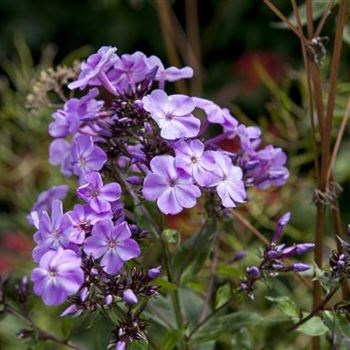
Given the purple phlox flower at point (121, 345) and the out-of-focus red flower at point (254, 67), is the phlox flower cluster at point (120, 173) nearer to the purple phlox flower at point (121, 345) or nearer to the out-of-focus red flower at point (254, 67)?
the purple phlox flower at point (121, 345)

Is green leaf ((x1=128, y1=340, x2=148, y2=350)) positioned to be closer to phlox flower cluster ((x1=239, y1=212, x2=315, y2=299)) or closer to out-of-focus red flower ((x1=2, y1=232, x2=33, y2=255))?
phlox flower cluster ((x1=239, y1=212, x2=315, y2=299))

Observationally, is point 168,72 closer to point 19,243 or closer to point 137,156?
point 137,156

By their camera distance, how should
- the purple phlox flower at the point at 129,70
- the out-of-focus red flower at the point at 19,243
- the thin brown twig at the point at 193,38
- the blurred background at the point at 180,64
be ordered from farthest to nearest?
the thin brown twig at the point at 193,38 < the out-of-focus red flower at the point at 19,243 < the blurred background at the point at 180,64 < the purple phlox flower at the point at 129,70

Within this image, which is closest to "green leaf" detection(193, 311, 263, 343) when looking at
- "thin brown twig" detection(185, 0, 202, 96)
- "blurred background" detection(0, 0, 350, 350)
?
"blurred background" detection(0, 0, 350, 350)

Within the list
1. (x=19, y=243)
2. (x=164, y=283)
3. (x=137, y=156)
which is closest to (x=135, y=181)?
(x=137, y=156)

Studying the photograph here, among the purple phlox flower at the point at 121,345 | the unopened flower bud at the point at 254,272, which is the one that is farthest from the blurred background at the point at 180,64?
the purple phlox flower at the point at 121,345

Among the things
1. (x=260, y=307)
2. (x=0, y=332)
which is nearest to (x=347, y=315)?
(x=260, y=307)

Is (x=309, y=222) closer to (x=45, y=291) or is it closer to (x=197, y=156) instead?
(x=197, y=156)
